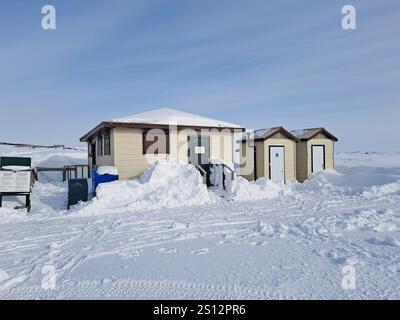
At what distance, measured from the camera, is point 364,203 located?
34.3 feet

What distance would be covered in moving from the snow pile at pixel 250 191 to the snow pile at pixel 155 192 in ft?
3.50

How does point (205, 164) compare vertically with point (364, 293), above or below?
above

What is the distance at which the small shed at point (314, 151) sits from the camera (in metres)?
17.5

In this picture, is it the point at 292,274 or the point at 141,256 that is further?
the point at 141,256

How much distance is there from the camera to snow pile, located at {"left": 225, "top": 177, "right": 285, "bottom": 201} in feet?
38.1

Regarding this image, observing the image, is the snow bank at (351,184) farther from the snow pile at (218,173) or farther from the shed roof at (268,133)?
the snow pile at (218,173)

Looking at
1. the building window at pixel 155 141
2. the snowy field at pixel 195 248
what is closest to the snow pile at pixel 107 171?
the snowy field at pixel 195 248

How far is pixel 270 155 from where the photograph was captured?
16.6 metres

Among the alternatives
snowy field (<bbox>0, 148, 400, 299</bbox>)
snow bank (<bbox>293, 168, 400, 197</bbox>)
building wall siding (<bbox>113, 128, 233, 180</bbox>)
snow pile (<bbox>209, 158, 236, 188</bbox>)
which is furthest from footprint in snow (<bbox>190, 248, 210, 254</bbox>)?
snow bank (<bbox>293, 168, 400, 197</bbox>)

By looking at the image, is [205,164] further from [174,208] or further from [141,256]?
[141,256]

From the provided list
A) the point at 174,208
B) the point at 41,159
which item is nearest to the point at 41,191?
the point at 174,208

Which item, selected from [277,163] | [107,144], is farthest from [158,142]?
[277,163]

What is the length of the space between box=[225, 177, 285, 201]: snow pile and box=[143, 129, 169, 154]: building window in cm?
368
